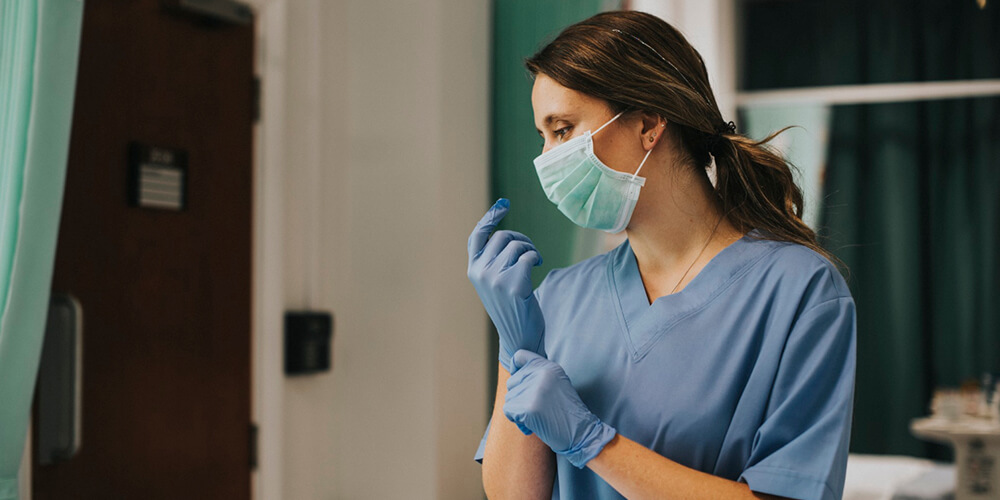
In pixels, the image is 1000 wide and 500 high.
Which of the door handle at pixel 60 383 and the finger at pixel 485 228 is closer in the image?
the finger at pixel 485 228

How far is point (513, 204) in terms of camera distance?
2.13 m

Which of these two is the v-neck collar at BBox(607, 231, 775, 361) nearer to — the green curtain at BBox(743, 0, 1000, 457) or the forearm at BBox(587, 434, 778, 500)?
the forearm at BBox(587, 434, 778, 500)

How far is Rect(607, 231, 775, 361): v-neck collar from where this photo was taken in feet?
3.24

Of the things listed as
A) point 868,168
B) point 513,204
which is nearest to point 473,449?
point 513,204

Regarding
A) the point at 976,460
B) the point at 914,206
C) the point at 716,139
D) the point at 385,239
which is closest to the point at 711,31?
the point at 914,206

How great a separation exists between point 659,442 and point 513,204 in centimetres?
126

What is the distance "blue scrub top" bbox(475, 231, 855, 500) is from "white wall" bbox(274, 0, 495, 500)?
3.24ft

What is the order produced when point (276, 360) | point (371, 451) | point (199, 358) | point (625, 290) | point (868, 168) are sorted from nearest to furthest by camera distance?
1. point (625, 290)
2. point (199, 358)
3. point (276, 360)
4. point (371, 451)
5. point (868, 168)

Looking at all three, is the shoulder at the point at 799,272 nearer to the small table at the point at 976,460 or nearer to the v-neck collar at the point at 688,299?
the v-neck collar at the point at 688,299

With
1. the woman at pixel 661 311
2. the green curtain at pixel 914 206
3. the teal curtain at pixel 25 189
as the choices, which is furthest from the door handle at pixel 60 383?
the green curtain at pixel 914 206

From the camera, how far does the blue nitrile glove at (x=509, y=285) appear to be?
0.94m

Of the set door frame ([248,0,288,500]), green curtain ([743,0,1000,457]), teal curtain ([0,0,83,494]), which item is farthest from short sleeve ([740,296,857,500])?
green curtain ([743,0,1000,457])

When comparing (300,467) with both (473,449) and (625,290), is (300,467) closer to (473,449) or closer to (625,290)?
(473,449)

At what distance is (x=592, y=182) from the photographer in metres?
1.03
